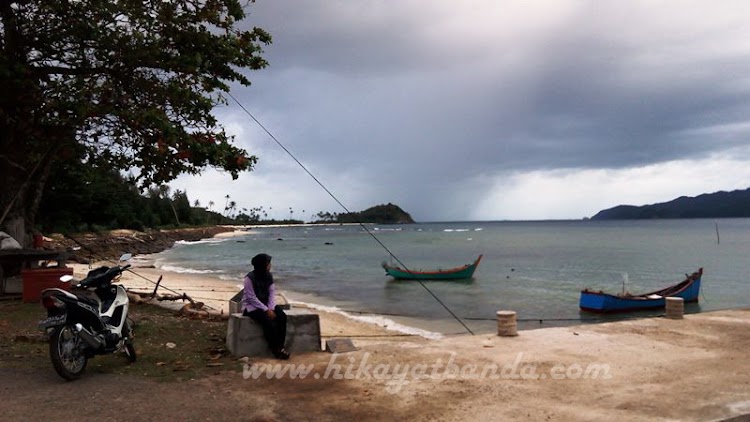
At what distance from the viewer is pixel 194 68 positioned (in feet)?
34.0

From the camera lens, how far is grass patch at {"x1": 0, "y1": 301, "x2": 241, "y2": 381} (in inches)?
246

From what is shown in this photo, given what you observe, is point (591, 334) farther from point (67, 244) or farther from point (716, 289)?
point (67, 244)

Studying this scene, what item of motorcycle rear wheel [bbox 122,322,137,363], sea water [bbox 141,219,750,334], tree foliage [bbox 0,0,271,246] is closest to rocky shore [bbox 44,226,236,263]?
sea water [bbox 141,219,750,334]

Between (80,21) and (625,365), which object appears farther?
(80,21)

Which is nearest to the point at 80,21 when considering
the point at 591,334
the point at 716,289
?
the point at 591,334

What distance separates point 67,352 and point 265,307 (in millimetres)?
2250

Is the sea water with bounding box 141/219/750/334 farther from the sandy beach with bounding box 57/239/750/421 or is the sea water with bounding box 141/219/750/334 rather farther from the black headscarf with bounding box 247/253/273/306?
the black headscarf with bounding box 247/253/273/306

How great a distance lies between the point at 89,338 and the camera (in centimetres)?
564

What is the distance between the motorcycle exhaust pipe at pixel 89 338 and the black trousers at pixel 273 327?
5.80ft

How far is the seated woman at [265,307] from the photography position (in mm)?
6723

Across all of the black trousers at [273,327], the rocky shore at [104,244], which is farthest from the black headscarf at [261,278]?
the rocky shore at [104,244]

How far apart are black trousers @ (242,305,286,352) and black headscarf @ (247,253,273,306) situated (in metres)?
0.22

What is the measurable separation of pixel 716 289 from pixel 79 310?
3433cm

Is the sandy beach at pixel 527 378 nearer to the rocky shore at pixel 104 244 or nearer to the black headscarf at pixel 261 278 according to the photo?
the black headscarf at pixel 261 278
